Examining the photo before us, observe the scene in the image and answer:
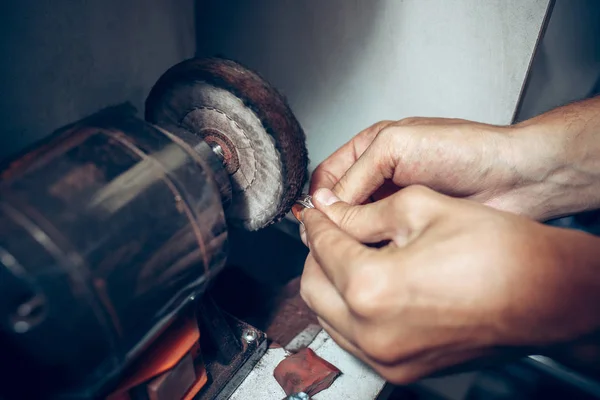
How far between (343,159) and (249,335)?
1.56 feet

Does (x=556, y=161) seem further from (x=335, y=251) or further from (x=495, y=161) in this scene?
Result: (x=335, y=251)

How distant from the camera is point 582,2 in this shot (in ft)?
4.11

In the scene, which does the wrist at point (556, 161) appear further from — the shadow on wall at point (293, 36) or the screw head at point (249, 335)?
the screw head at point (249, 335)

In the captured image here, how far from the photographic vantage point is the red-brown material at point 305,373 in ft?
2.47

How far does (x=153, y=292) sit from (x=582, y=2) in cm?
145

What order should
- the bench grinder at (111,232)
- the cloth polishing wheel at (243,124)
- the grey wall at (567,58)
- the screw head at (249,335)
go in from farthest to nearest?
1. the grey wall at (567,58)
2. the screw head at (249,335)
3. the cloth polishing wheel at (243,124)
4. the bench grinder at (111,232)

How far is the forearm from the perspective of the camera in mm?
882

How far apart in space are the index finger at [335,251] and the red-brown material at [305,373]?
265 mm

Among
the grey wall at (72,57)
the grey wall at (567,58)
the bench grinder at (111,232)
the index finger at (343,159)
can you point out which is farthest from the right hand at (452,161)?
the grey wall at (72,57)

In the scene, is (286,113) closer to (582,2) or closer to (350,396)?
(350,396)

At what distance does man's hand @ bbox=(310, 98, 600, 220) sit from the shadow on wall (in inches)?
11.4

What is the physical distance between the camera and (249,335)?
834 mm

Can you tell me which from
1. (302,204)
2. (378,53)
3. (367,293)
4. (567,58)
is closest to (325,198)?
(302,204)

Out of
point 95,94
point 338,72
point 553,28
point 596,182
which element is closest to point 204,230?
point 95,94
